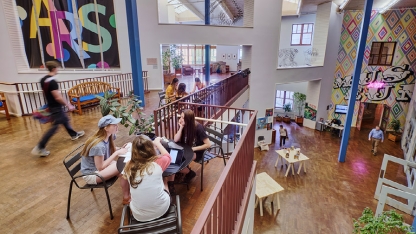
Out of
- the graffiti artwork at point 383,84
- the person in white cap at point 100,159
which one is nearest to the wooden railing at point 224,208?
the person in white cap at point 100,159

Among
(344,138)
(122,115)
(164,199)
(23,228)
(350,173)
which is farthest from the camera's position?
(344,138)

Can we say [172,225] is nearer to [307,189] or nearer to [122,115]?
[122,115]

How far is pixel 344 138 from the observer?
33.4 feet

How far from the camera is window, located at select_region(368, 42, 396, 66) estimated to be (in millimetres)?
12898

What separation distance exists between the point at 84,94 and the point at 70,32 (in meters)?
3.51

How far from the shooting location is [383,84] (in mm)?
13406

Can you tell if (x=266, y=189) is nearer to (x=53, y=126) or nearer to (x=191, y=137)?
(x=191, y=137)

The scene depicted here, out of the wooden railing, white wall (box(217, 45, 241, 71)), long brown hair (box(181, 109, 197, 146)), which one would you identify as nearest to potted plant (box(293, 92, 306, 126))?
white wall (box(217, 45, 241, 71))

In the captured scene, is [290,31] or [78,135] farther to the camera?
[290,31]

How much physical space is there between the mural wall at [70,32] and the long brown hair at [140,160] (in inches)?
361

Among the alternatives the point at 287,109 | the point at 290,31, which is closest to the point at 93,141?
the point at 287,109

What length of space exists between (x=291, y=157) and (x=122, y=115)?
7.77m

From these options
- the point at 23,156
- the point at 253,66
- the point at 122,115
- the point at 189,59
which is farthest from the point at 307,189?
the point at 189,59

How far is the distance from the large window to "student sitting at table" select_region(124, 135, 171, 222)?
21.7 meters
